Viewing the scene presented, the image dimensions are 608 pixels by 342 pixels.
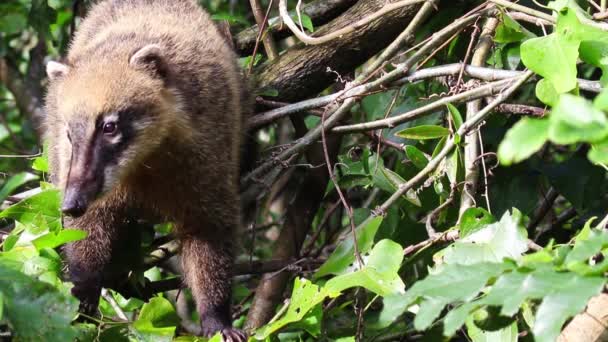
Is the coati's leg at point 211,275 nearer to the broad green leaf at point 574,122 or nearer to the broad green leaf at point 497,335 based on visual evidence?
the broad green leaf at point 497,335

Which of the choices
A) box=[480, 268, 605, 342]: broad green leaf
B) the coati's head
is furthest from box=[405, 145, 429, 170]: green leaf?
box=[480, 268, 605, 342]: broad green leaf

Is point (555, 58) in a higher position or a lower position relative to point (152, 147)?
higher

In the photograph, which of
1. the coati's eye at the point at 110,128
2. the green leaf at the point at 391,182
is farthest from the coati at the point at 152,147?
the green leaf at the point at 391,182

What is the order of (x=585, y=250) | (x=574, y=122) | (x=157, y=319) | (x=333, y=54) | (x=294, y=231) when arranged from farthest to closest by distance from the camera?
1. (x=294, y=231)
2. (x=333, y=54)
3. (x=157, y=319)
4. (x=585, y=250)
5. (x=574, y=122)

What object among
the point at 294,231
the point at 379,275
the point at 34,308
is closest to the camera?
the point at 34,308

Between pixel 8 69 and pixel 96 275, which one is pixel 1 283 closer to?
pixel 96 275

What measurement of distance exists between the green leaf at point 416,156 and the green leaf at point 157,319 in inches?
45.1

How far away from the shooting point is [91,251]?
3.90m

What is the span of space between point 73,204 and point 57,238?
30cm

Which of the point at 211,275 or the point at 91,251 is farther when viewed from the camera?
the point at 211,275

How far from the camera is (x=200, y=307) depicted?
404 cm

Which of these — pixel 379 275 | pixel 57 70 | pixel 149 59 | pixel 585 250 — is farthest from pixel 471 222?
pixel 57 70

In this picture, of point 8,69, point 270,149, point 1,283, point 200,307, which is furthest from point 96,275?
point 8,69

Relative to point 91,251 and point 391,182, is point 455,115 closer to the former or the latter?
point 391,182
